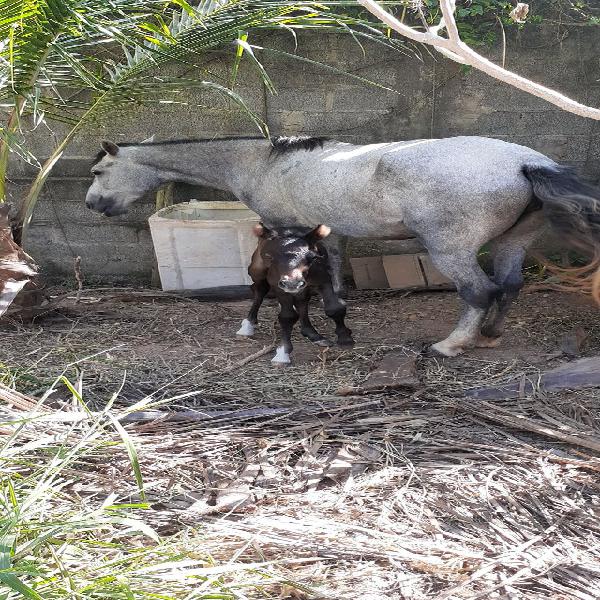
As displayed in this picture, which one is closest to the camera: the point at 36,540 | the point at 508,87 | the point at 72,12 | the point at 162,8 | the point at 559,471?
the point at 36,540

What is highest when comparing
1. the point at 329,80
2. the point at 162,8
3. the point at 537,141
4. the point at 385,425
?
the point at 162,8

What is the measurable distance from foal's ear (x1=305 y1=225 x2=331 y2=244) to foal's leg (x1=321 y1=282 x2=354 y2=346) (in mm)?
301

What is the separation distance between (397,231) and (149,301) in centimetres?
210

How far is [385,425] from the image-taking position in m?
3.39

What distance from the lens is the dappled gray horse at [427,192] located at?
4.14 meters

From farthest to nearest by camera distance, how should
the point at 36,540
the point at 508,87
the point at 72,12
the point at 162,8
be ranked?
the point at 508,87, the point at 162,8, the point at 72,12, the point at 36,540

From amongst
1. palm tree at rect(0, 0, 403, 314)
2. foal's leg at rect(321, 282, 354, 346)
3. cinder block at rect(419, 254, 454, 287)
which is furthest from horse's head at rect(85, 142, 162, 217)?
cinder block at rect(419, 254, 454, 287)

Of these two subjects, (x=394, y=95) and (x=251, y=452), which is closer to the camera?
(x=251, y=452)

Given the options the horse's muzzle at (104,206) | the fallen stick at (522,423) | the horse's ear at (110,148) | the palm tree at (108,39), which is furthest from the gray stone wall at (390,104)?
the fallen stick at (522,423)

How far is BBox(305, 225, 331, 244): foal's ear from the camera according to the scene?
421cm

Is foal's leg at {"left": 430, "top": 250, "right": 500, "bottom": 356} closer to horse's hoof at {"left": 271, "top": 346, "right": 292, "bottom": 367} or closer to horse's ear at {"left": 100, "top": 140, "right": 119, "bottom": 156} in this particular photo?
horse's hoof at {"left": 271, "top": 346, "right": 292, "bottom": 367}

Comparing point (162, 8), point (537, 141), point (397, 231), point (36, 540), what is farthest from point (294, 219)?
point (36, 540)

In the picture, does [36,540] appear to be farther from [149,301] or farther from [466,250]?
[149,301]

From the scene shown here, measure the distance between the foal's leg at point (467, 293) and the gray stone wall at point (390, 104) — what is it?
1.57m
